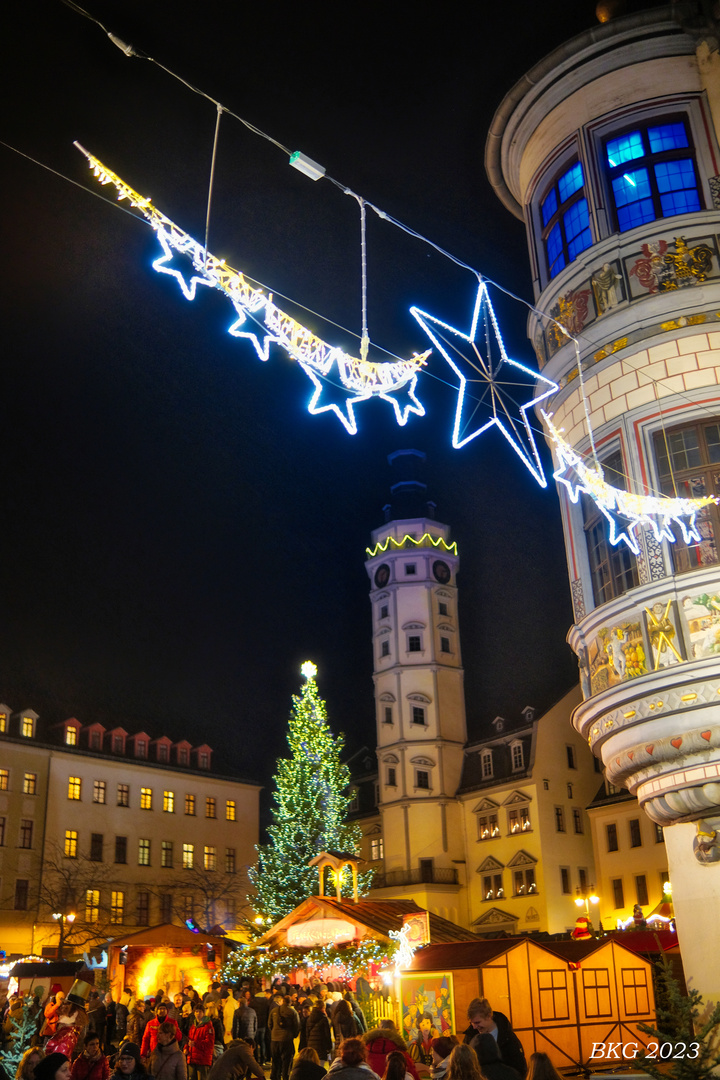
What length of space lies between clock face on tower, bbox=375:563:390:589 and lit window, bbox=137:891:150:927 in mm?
22422

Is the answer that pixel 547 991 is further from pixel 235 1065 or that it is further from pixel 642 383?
pixel 642 383

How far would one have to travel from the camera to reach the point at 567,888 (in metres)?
48.8

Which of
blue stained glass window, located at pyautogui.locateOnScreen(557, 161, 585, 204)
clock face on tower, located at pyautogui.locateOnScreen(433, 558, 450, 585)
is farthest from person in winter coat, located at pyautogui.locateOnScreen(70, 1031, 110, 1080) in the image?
clock face on tower, located at pyautogui.locateOnScreen(433, 558, 450, 585)

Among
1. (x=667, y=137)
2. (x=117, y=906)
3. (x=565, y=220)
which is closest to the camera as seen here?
(x=667, y=137)

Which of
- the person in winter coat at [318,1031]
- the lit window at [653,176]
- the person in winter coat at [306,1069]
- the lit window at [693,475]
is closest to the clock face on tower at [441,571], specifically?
the lit window at [653,176]

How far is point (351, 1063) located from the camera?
7.03m

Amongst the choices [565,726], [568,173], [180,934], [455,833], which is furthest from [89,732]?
[568,173]

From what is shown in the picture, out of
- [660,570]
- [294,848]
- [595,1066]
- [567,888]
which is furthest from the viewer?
[567,888]

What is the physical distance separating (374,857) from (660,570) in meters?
51.2

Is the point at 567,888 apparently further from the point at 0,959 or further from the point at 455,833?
the point at 0,959

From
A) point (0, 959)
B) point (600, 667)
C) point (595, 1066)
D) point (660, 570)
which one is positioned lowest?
point (595, 1066)

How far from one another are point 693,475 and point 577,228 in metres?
5.20

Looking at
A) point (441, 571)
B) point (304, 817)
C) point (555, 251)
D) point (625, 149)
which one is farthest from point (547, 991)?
point (441, 571)

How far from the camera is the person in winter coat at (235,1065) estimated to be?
1008 cm
